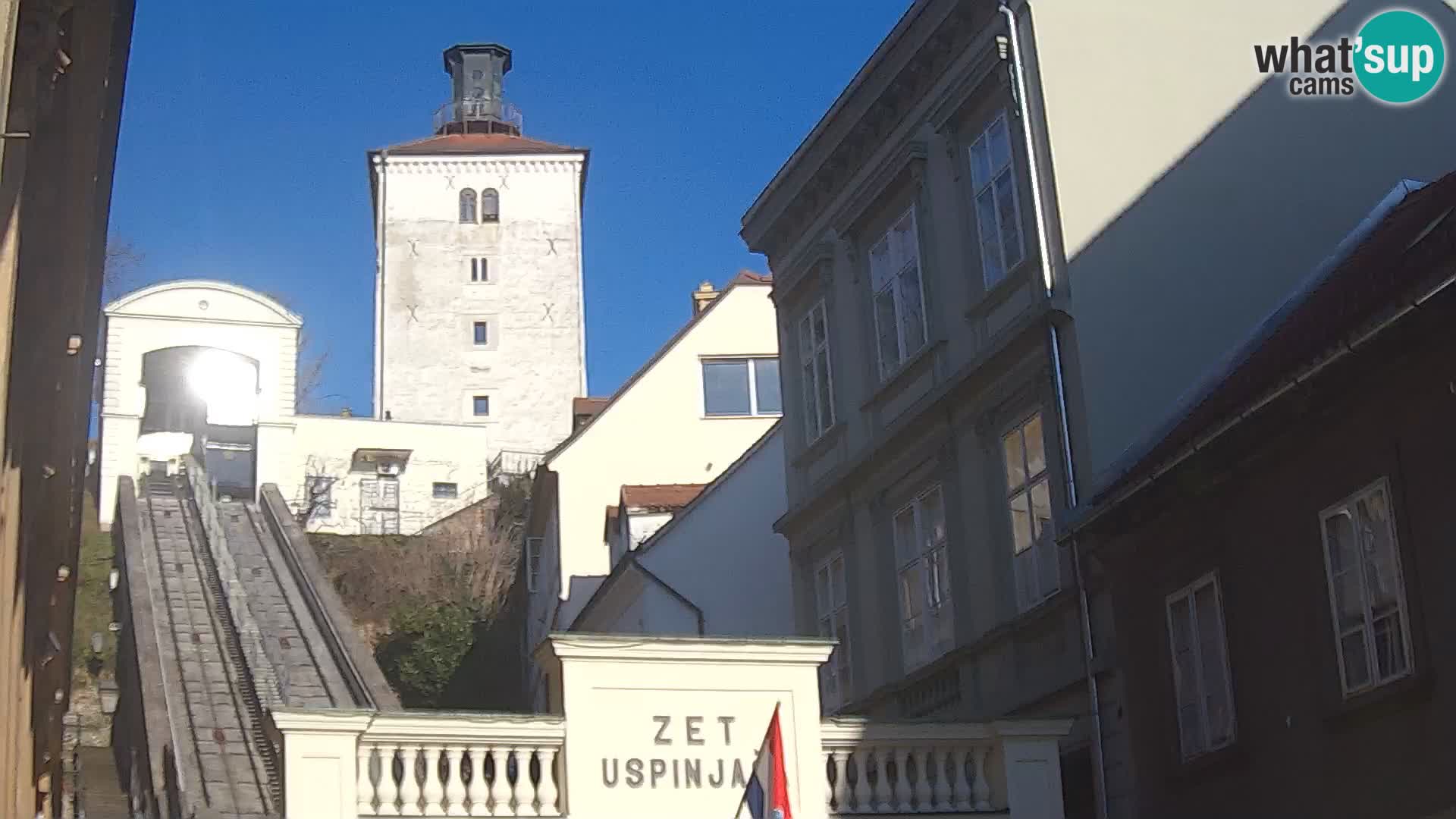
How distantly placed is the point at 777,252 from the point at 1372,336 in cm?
1415

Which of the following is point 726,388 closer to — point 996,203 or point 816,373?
point 816,373

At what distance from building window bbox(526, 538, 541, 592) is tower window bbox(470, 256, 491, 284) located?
39.0 meters

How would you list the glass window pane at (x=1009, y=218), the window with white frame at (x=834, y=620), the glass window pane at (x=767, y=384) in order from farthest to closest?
the glass window pane at (x=767, y=384) → the window with white frame at (x=834, y=620) → the glass window pane at (x=1009, y=218)

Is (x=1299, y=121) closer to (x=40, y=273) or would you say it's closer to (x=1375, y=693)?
(x=1375, y=693)

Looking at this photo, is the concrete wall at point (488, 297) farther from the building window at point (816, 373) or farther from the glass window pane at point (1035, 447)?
the glass window pane at point (1035, 447)

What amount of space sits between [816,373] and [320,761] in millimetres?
12576

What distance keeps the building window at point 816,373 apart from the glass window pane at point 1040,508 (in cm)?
569

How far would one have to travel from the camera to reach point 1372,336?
47.8 ft

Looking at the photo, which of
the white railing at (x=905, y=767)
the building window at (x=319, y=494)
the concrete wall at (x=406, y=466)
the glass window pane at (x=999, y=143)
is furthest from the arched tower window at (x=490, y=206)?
the white railing at (x=905, y=767)

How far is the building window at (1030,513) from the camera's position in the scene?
65.8 feet

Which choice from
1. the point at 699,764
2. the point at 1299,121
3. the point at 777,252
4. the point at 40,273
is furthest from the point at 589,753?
the point at 777,252

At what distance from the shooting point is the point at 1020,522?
68.0ft

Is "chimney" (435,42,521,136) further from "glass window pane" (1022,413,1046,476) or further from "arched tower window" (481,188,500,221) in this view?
"glass window pane" (1022,413,1046,476)

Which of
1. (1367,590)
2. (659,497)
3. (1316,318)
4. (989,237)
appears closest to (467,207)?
(659,497)
